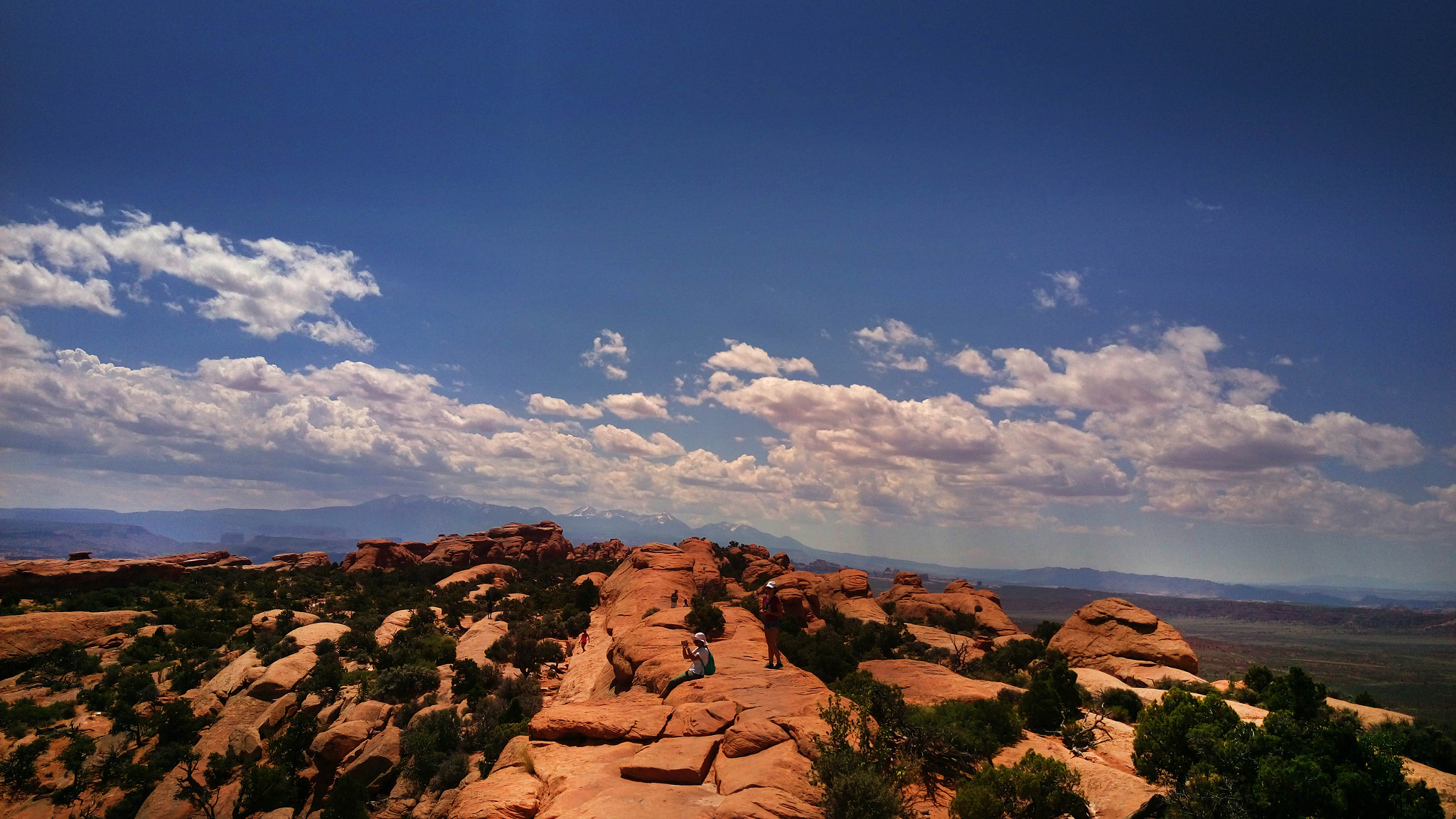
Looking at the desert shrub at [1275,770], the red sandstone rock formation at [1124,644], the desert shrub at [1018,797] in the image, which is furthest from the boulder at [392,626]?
the red sandstone rock formation at [1124,644]

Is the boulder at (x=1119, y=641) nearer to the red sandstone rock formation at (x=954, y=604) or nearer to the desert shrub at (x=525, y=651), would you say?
the red sandstone rock formation at (x=954, y=604)

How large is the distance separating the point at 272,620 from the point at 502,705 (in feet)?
77.7

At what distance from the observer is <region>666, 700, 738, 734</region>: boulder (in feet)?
45.1

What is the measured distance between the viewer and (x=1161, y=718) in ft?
45.1

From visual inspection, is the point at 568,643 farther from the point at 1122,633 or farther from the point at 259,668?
the point at 1122,633

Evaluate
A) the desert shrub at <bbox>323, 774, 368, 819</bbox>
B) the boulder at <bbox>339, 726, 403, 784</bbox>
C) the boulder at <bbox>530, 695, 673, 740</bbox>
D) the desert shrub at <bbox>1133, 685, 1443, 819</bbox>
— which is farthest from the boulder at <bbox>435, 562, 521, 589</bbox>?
the desert shrub at <bbox>1133, 685, 1443, 819</bbox>

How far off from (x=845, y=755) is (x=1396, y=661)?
99231mm

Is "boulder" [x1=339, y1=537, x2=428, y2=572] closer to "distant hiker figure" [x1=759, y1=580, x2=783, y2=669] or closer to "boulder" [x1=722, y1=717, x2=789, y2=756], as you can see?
"distant hiker figure" [x1=759, y1=580, x2=783, y2=669]

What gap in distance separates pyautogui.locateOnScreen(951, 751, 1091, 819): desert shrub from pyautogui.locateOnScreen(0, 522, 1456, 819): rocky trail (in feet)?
3.03

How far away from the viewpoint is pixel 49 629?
3309 cm

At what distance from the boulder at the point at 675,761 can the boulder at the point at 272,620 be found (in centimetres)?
3128

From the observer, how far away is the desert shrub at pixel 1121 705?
62.3ft

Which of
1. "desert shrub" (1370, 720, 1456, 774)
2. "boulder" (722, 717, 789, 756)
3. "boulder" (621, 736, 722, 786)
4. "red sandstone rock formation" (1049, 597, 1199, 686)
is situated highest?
"boulder" (722, 717, 789, 756)

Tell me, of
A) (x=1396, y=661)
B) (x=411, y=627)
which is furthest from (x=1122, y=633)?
(x=1396, y=661)
